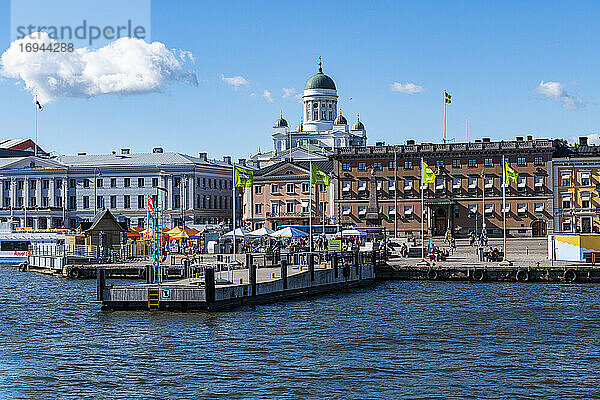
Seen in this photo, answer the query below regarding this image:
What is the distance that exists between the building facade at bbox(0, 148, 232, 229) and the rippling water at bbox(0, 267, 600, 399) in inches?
3569

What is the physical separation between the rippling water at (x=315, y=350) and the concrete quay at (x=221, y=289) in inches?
39.5

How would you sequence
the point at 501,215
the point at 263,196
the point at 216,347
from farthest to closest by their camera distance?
1. the point at 263,196
2. the point at 501,215
3. the point at 216,347

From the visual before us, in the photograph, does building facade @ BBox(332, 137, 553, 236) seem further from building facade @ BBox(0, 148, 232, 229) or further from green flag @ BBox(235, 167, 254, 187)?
green flag @ BBox(235, 167, 254, 187)

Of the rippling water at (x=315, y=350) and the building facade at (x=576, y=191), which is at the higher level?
the building facade at (x=576, y=191)

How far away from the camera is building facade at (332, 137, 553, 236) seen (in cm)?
12862

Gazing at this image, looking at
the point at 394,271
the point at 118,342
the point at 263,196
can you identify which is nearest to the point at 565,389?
the point at 118,342

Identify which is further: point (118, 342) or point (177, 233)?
point (177, 233)

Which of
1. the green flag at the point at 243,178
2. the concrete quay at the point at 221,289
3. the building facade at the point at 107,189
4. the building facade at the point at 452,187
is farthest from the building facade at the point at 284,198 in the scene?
the concrete quay at the point at 221,289

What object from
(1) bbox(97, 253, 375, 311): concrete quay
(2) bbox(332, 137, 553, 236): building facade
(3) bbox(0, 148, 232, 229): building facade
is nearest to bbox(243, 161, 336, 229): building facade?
(2) bbox(332, 137, 553, 236): building facade

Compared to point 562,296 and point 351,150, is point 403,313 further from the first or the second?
point 351,150

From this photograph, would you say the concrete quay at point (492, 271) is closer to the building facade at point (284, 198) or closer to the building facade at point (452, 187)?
the building facade at point (452, 187)

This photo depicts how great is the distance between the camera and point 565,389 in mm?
35250

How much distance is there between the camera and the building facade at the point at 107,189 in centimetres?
15412

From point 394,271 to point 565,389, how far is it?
4399 cm
